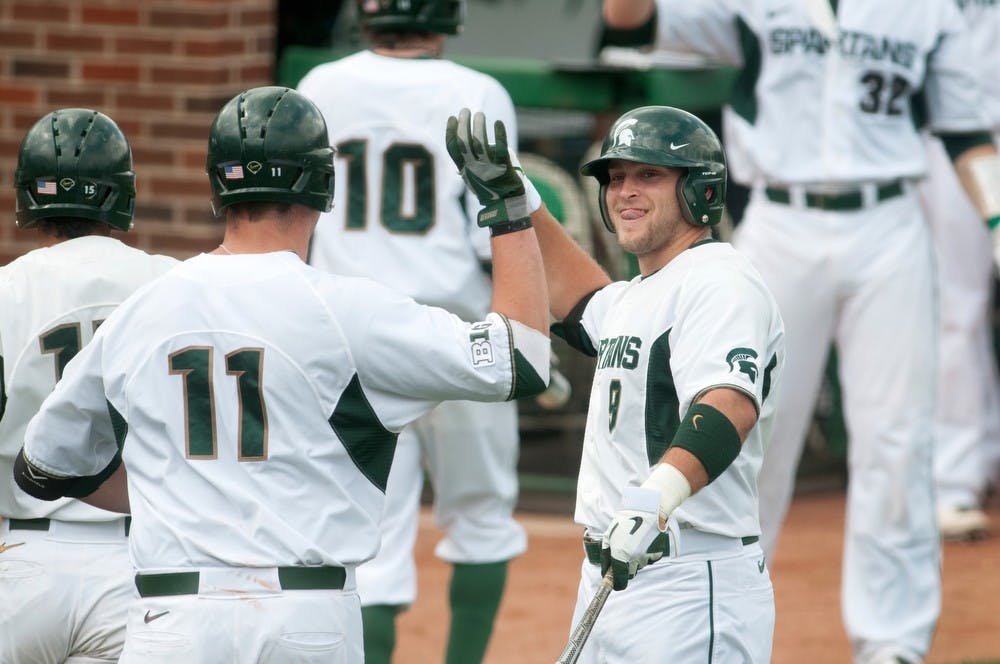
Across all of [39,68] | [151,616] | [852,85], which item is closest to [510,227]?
[151,616]

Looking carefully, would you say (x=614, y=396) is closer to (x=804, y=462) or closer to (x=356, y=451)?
(x=356, y=451)

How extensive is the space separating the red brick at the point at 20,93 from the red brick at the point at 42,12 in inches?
12.1

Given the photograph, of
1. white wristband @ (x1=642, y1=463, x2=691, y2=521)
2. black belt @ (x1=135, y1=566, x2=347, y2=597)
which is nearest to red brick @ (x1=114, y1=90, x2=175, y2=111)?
black belt @ (x1=135, y1=566, x2=347, y2=597)

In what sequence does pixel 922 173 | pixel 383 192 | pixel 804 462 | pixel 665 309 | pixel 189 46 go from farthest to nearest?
1. pixel 804 462
2. pixel 189 46
3. pixel 922 173
4. pixel 383 192
5. pixel 665 309

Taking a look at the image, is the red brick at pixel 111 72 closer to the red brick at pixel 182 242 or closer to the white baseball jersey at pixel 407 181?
the red brick at pixel 182 242

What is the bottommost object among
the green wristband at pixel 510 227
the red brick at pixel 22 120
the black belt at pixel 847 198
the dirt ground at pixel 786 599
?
the dirt ground at pixel 786 599

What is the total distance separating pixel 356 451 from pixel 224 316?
0.35 metres

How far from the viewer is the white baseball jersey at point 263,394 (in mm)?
2957

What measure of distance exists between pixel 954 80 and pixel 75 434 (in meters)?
3.40

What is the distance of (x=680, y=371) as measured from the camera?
132 inches

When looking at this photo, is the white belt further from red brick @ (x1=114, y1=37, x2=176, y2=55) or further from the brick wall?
red brick @ (x1=114, y1=37, x2=176, y2=55)

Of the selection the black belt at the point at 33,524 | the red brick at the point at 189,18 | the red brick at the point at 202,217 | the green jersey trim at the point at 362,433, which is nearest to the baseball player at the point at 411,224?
the black belt at the point at 33,524

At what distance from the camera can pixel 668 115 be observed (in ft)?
11.8

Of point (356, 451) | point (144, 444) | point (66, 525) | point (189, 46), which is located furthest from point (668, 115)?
point (189, 46)
